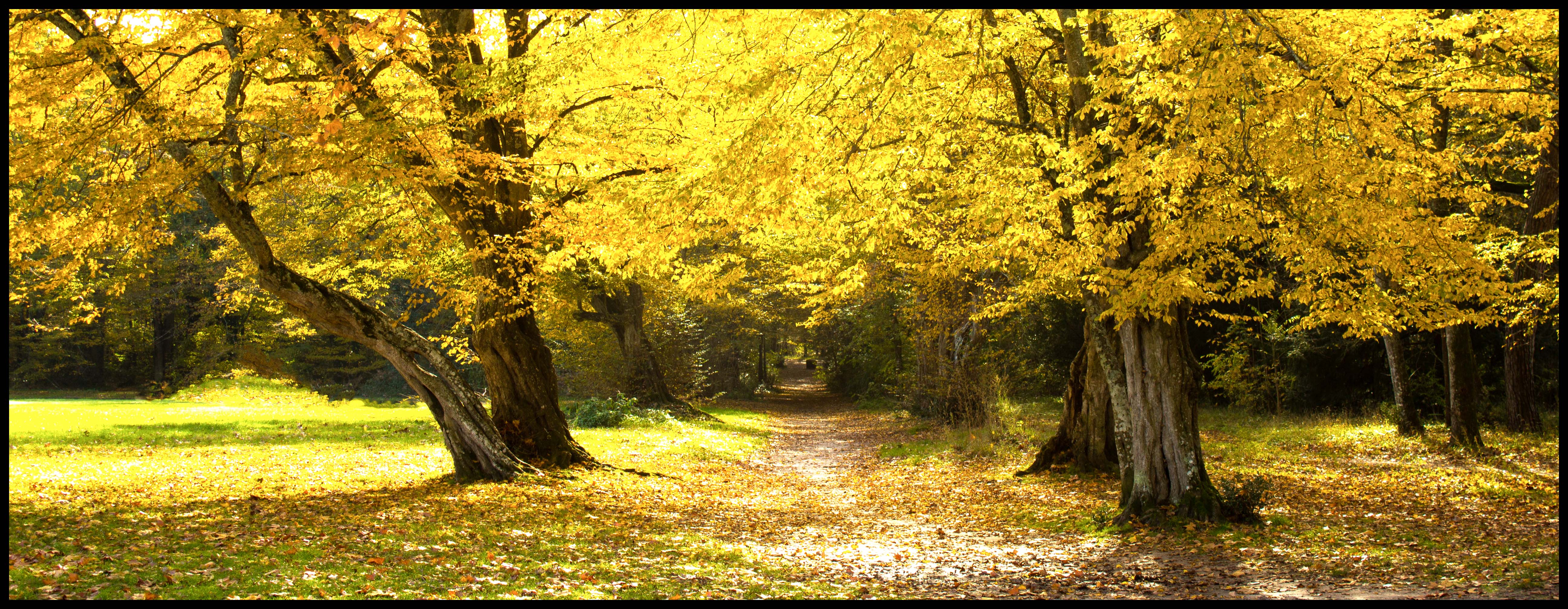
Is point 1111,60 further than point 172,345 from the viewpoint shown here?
No

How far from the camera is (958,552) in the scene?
8836 mm

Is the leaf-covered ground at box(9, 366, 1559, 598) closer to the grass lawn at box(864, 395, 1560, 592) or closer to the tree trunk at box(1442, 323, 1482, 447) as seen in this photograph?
the grass lawn at box(864, 395, 1560, 592)

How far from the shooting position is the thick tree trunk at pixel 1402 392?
16.0 meters

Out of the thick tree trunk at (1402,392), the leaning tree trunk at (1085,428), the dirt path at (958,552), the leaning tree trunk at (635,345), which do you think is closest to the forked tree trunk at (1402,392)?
the thick tree trunk at (1402,392)

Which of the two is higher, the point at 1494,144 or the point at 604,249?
the point at 1494,144

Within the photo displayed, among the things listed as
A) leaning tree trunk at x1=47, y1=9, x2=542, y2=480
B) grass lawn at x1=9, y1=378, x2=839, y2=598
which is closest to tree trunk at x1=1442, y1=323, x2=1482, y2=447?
grass lawn at x1=9, y1=378, x2=839, y2=598

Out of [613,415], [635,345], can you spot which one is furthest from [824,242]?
[635,345]

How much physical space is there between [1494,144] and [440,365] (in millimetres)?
13144

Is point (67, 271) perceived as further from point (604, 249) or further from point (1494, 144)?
point (1494, 144)

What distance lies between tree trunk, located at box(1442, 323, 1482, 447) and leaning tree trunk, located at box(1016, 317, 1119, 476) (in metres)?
6.31

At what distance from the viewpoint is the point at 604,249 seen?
35.6ft

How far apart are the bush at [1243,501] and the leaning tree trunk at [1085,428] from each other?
2.93 meters
